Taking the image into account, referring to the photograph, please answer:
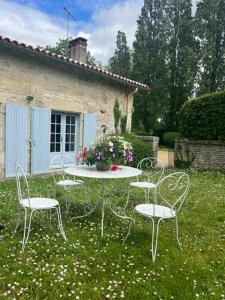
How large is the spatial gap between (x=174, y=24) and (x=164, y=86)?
498cm

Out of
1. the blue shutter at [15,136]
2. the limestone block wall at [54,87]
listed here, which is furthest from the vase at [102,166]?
the limestone block wall at [54,87]

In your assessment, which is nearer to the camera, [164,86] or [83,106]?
[83,106]

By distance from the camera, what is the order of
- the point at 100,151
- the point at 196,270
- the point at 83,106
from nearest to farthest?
the point at 196,270, the point at 100,151, the point at 83,106

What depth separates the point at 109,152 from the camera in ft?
11.7

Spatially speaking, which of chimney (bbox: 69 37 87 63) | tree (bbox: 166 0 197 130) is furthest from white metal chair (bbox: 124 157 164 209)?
tree (bbox: 166 0 197 130)

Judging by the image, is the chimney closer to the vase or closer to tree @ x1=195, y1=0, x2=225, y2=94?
the vase

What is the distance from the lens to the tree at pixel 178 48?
19.6 m

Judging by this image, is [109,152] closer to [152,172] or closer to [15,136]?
[15,136]

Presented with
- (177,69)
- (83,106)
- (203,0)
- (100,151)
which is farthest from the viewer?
(177,69)

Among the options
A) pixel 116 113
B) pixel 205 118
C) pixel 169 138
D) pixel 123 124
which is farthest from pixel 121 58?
pixel 205 118

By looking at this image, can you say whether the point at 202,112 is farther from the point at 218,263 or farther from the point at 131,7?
the point at 131,7

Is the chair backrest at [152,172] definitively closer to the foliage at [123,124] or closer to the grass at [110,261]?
the grass at [110,261]

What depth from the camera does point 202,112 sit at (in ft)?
31.8

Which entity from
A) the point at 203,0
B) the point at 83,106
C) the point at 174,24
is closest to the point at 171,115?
the point at 174,24
